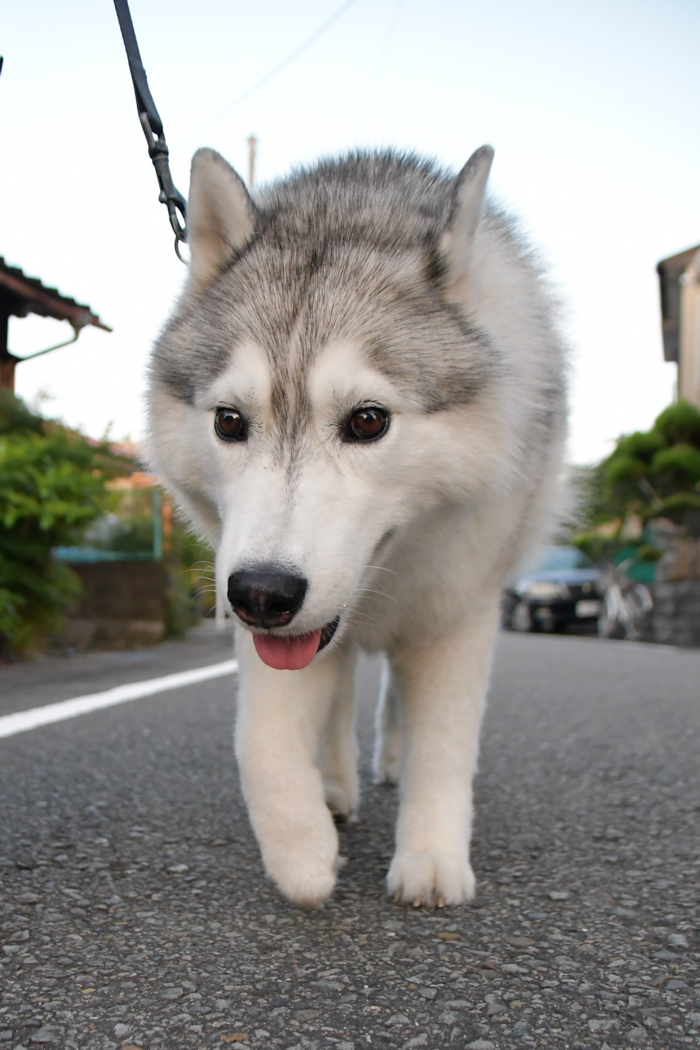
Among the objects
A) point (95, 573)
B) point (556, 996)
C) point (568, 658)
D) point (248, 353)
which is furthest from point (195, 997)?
point (95, 573)

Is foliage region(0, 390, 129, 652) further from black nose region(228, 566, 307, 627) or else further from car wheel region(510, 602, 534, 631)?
car wheel region(510, 602, 534, 631)

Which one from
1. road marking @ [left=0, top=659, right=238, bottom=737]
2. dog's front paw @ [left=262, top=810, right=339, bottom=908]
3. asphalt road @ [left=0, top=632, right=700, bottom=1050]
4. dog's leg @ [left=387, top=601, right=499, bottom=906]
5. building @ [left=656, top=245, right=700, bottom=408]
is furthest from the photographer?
building @ [left=656, top=245, right=700, bottom=408]

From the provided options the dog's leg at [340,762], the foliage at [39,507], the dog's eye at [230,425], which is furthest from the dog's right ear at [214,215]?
the foliage at [39,507]

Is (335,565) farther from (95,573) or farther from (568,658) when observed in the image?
(95,573)

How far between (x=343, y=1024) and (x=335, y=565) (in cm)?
75

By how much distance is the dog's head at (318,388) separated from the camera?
1788 millimetres

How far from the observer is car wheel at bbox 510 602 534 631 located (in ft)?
53.6

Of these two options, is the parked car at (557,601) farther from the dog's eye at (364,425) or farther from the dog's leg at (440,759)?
the dog's eye at (364,425)

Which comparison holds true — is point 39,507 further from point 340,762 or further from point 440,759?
point 440,759

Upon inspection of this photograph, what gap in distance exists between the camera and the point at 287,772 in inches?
83.0

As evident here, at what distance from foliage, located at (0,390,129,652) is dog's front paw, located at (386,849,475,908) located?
518cm

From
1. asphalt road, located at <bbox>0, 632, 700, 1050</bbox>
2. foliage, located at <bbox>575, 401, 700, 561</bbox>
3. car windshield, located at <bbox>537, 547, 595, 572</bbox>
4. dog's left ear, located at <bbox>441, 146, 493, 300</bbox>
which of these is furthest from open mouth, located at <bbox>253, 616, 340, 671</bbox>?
car windshield, located at <bbox>537, 547, 595, 572</bbox>

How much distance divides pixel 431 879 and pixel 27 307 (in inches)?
421

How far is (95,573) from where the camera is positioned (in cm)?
996
